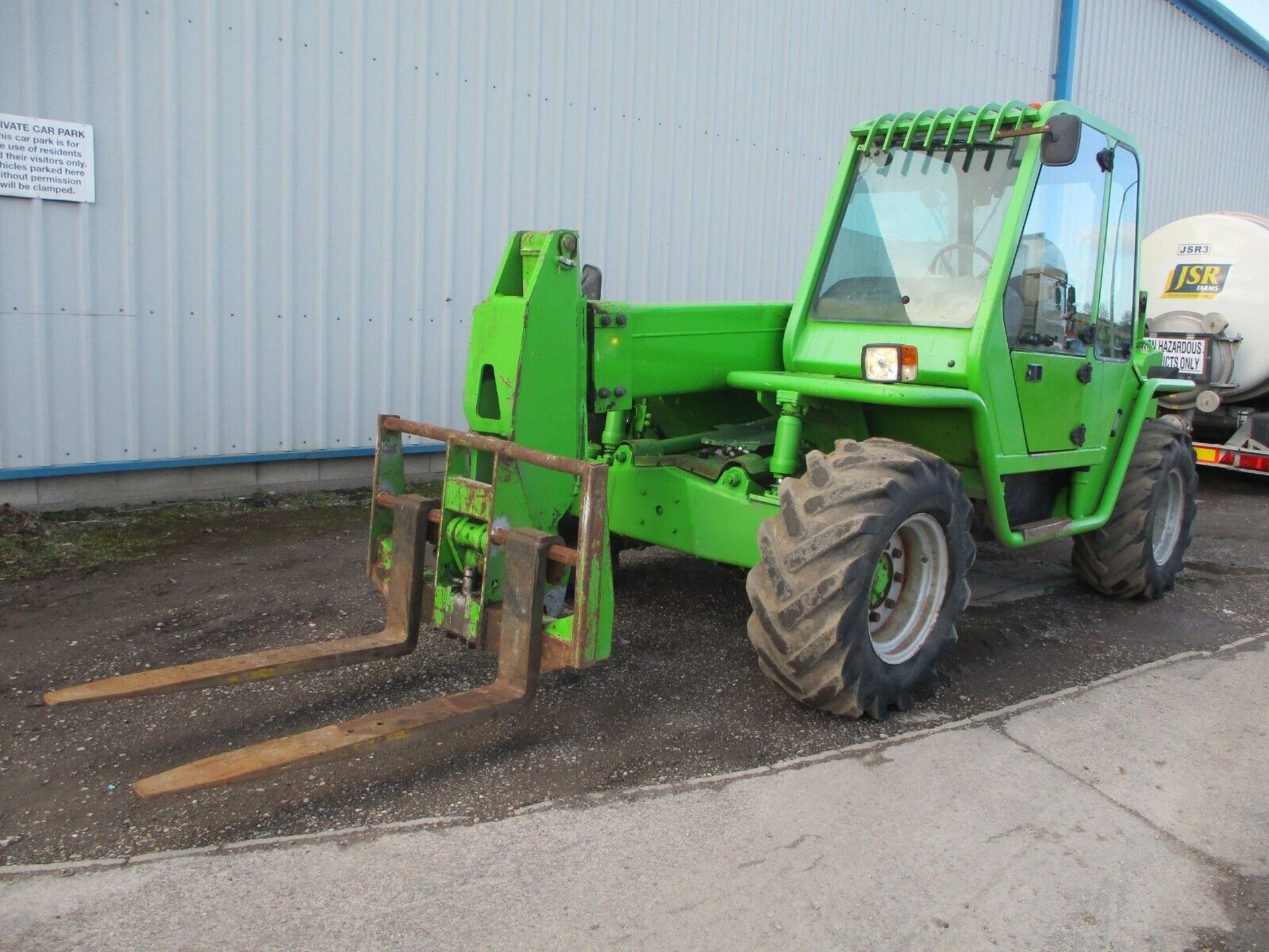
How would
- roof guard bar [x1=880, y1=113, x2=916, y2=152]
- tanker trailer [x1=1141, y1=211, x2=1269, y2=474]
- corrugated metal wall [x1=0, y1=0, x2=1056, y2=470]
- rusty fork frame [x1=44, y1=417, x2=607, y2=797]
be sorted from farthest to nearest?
tanker trailer [x1=1141, y1=211, x2=1269, y2=474]
corrugated metal wall [x1=0, y1=0, x2=1056, y2=470]
roof guard bar [x1=880, y1=113, x2=916, y2=152]
rusty fork frame [x1=44, y1=417, x2=607, y2=797]

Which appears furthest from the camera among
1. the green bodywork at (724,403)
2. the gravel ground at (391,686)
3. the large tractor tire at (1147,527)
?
the large tractor tire at (1147,527)

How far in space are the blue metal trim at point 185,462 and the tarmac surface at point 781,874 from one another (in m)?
4.47

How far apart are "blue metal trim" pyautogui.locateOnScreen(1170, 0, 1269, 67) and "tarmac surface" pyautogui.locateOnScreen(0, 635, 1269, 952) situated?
15.1 meters

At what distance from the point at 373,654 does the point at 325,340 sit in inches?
169

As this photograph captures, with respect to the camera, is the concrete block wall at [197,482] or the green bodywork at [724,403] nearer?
the green bodywork at [724,403]

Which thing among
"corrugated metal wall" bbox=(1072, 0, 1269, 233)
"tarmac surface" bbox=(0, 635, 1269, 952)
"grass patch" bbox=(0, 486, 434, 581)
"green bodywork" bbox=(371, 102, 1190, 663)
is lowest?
"tarmac surface" bbox=(0, 635, 1269, 952)

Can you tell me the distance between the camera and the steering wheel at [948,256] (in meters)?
4.70

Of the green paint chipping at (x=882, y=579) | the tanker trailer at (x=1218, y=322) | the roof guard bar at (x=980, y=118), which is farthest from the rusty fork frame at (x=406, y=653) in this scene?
the tanker trailer at (x=1218, y=322)

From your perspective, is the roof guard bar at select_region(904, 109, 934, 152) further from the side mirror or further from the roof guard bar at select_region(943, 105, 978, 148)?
the side mirror

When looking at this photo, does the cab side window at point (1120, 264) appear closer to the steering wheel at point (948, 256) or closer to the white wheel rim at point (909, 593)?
the steering wheel at point (948, 256)

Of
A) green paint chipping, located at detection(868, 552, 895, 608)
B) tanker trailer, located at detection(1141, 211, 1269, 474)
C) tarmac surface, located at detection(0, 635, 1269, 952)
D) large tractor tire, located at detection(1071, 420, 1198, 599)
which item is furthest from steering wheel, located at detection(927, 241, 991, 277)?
tanker trailer, located at detection(1141, 211, 1269, 474)

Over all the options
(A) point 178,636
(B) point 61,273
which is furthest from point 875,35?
→ (A) point 178,636

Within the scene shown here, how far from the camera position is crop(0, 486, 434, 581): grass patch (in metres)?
6.00

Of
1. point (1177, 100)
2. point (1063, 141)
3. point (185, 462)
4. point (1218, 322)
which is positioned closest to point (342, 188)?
point (185, 462)
